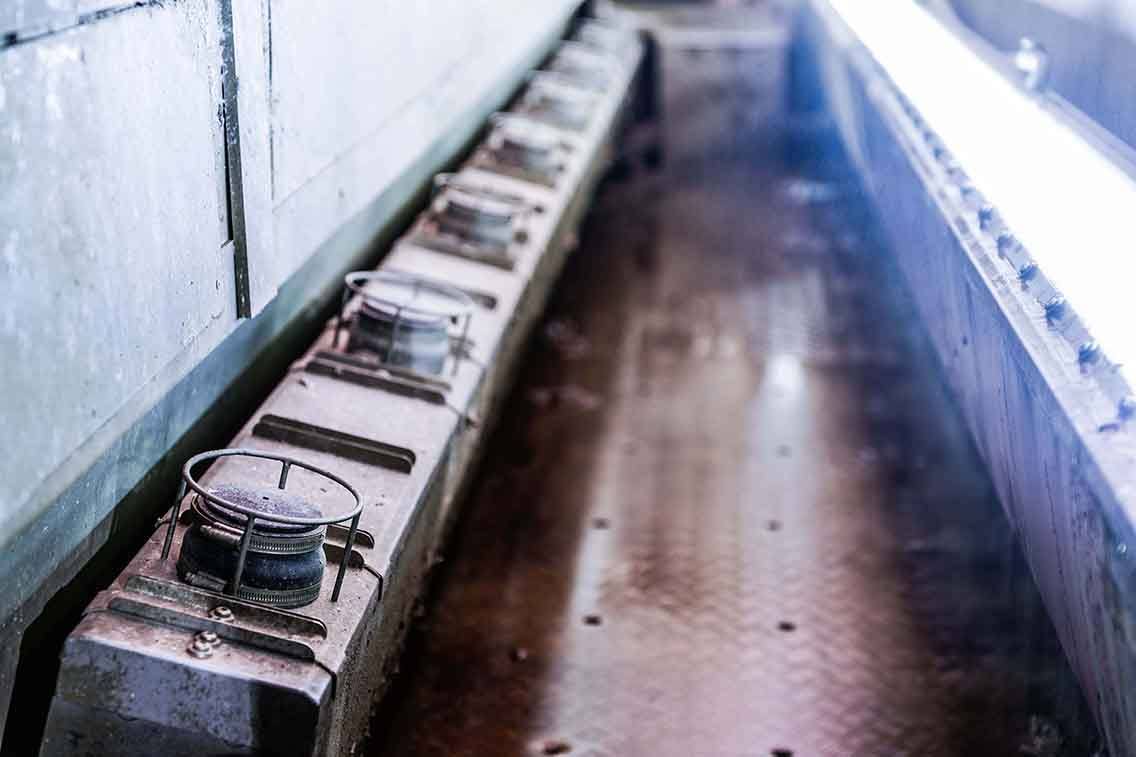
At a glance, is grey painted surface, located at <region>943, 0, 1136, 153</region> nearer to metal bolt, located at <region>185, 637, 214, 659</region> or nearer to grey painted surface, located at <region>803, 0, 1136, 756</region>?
grey painted surface, located at <region>803, 0, 1136, 756</region>

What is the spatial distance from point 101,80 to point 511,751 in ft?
5.90

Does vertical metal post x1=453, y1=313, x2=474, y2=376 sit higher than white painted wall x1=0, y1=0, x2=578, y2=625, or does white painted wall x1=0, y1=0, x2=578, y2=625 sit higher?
white painted wall x1=0, y1=0, x2=578, y2=625

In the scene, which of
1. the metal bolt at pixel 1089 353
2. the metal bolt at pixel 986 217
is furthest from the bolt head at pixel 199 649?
the metal bolt at pixel 986 217

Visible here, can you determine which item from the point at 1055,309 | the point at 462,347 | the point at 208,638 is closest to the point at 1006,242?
the point at 1055,309

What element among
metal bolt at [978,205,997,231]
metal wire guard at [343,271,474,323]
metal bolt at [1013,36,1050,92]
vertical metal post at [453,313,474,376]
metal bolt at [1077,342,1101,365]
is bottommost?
vertical metal post at [453,313,474,376]

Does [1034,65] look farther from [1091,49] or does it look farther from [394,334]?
[394,334]

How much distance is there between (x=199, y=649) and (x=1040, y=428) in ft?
5.12

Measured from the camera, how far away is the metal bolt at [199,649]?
6.83 feet

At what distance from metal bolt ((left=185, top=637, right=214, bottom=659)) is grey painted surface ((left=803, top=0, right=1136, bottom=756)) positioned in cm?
142

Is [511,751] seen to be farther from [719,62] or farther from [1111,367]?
[719,62]

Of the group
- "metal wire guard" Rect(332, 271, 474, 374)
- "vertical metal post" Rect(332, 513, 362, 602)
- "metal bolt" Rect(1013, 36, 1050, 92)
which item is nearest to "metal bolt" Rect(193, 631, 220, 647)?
"vertical metal post" Rect(332, 513, 362, 602)

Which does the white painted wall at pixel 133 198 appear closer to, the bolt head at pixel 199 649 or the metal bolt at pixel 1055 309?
the bolt head at pixel 199 649

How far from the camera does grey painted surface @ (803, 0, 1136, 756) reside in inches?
81.2

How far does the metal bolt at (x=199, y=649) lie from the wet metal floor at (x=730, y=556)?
3.28 ft
